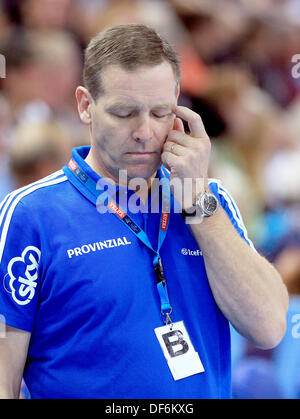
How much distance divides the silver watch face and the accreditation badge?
377 mm

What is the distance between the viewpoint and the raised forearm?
1.95 meters

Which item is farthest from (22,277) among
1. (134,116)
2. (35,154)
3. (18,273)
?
(35,154)

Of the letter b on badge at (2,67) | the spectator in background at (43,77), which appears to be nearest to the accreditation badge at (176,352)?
the spectator in background at (43,77)

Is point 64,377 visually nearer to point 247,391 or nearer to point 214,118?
point 247,391

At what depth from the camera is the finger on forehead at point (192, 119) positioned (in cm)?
199

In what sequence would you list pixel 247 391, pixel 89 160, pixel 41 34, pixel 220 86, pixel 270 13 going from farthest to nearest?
pixel 270 13, pixel 220 86, pixel 41 34, pixel 247 391, pixel 89 160

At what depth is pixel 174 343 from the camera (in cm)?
191

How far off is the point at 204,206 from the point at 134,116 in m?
0.37

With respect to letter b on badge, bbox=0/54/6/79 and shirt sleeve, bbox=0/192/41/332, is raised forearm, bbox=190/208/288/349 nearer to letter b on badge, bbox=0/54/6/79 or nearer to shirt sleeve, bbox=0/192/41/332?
shirt sleeve, bbox=0/192/41/332

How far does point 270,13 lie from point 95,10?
67.5 inches

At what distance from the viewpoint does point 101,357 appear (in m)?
1.87

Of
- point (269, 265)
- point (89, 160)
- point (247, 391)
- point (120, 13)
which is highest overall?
point (120, 13)

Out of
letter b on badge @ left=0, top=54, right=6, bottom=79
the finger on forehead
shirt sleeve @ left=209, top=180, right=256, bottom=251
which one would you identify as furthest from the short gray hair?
letter b on badge @ left=0, top=54, right=6, bottom=79

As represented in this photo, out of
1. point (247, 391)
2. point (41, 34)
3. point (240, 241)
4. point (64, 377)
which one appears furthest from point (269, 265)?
point (41, 34)
